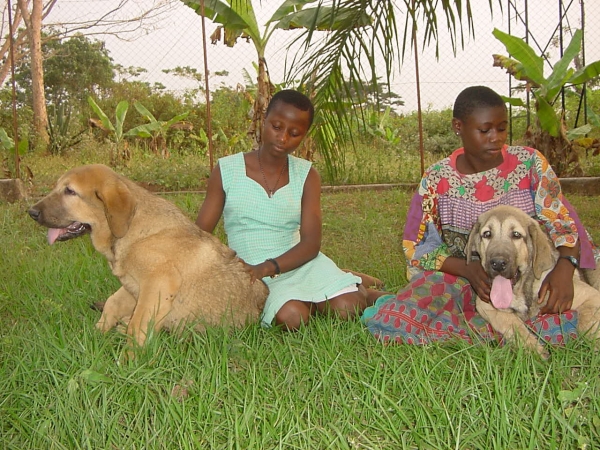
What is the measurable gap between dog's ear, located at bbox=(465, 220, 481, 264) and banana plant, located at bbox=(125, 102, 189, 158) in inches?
442

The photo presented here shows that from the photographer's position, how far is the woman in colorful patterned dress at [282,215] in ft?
13.4

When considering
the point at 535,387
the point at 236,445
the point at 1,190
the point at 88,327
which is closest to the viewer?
the point at 236,445

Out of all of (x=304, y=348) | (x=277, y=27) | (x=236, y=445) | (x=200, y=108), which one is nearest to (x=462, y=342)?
(x=304, y=348)

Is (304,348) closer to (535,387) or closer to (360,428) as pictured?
(360,428)

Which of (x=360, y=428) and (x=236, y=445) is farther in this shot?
(x=360, y=428)

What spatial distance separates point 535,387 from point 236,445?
1.36 metres

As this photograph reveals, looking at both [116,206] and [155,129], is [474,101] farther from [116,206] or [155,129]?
[155,129]

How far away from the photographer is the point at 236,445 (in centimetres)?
237

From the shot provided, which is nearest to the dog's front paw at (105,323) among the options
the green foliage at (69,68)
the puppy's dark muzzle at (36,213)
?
the puppy's dark muzzle at (36,213)

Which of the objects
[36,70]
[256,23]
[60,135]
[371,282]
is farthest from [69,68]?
[371,282]

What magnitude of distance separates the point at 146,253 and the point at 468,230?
195cm

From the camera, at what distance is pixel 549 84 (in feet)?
32.2

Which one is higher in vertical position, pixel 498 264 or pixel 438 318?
pixel 498 264

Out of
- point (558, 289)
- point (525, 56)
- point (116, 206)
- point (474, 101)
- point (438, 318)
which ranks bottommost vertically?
point (438, 318)
